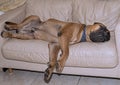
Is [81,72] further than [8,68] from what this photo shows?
No

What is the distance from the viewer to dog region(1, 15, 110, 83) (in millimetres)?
2227

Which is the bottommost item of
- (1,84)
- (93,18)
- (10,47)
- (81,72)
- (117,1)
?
(1,84)

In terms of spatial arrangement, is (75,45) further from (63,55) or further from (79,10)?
(79,10)

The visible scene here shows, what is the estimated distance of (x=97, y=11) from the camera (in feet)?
8.57

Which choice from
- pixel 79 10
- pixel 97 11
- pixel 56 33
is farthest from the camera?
pixel 79 10

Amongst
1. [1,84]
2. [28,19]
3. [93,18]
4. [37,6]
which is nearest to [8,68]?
[1,84]

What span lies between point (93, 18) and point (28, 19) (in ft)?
2.62

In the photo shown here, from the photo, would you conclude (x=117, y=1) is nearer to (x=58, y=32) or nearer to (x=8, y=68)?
(x=58, y=32)

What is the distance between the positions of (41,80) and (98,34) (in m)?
0.85

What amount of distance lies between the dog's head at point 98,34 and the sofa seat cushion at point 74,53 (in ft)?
0.18

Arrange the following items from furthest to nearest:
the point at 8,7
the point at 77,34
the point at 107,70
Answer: the point at 8,7
the point at 77,34
the point at 107,70

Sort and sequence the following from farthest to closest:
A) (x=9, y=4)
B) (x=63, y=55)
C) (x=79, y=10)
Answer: (x=9, y=4)
(x=79, y=10)
(x=63, y=55)

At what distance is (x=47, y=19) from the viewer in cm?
282

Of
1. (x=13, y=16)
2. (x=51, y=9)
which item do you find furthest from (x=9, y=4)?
(x=51, y=9)
